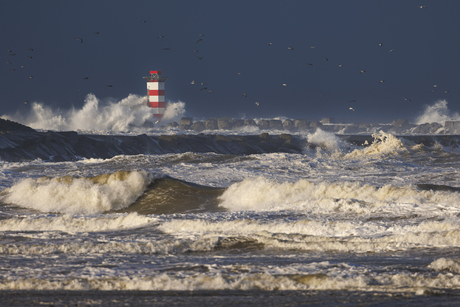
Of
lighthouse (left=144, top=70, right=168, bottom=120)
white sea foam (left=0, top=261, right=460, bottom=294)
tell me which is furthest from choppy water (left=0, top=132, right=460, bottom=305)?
lighthouse (left=144, top=70, right=168, bottom=120)

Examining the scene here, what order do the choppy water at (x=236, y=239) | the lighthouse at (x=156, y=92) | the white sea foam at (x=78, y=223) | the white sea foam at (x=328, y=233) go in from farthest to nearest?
1. the lighthouse at (x=156, y=92)
2. the white sea foam at (x=78, y=223)
3. the white sea foam at (x=328, y=233)
4. the choppy water at (x=236, y=239)

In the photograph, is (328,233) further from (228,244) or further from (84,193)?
(84,193)

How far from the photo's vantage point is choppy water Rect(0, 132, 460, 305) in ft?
20.8

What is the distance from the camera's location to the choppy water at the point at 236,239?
6.34 meters

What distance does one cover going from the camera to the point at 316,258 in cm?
767

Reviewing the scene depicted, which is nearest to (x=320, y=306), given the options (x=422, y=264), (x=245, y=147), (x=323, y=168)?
(x=422, y=264)

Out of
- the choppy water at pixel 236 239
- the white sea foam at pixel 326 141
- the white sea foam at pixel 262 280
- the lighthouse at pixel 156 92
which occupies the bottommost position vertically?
the white sea foam at pixel 262 280

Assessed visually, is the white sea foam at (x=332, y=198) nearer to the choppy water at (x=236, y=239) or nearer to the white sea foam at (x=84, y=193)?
the choppy water at (x=236, y=239)

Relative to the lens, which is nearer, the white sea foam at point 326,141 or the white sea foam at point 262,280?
the white sea foam at point 262,280

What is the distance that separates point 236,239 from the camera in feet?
30.8

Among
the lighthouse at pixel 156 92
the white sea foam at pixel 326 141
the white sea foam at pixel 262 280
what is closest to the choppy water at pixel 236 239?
the white sea foam at pixel 262 280

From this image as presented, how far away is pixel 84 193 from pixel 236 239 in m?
8.52

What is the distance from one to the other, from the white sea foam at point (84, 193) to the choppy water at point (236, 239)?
4 cm

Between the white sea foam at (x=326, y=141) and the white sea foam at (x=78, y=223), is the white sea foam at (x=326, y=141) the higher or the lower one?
the higher one
